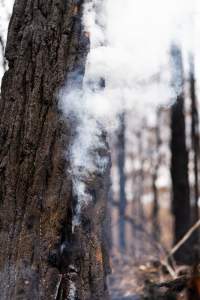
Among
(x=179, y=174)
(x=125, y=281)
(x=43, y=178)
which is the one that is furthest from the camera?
(x=179, y=174)

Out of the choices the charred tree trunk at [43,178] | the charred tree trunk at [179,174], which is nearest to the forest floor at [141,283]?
the charred tree trunk at [43,178]

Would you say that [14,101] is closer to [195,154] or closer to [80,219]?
[80,219]

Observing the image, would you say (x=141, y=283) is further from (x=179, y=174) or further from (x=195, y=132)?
(x=195, y=132)

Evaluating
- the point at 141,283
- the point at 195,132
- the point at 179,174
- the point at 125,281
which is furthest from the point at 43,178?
the point at 195,132

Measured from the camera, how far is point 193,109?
543 inches

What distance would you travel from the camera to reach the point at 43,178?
6.19 meters

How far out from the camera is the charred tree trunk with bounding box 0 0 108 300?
6.07 m

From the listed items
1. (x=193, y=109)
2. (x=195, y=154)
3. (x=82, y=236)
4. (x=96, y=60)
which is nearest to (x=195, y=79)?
(x=193, y=109)

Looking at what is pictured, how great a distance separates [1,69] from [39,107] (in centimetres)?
564

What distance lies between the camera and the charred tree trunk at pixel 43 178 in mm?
6066

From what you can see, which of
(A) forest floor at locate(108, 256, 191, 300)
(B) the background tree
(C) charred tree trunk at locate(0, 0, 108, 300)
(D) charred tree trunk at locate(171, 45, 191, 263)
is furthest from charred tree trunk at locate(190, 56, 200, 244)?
(C) charred tree trunk at locate(0, 0, 108, 300)

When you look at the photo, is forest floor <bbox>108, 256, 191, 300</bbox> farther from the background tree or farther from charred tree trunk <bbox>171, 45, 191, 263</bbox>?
the background tree

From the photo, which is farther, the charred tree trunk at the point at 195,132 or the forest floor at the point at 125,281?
the charred tree trunk at the point at 195,132

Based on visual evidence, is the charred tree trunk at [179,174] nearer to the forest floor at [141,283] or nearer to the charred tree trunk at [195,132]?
the charred tree trunk at [195,132]
